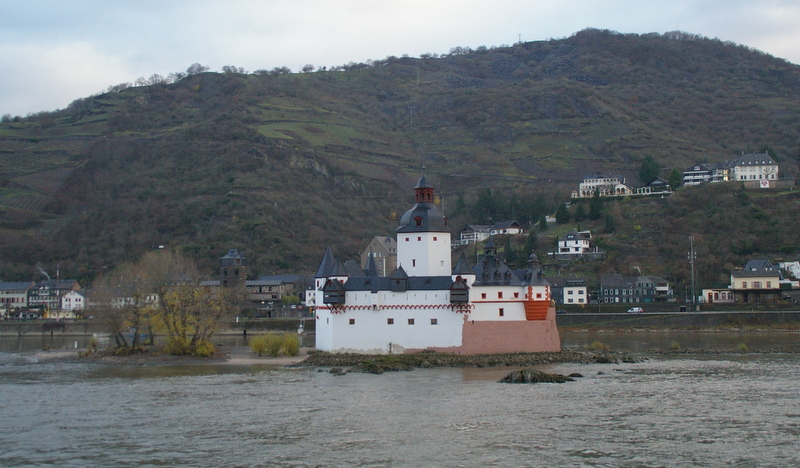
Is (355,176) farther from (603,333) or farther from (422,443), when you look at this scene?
(422,443)

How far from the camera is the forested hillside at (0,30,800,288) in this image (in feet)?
381

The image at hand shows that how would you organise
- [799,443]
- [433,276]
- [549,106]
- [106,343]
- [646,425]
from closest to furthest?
[799,443] < [646,425] < [433,276] < [106,343] < [549,106]

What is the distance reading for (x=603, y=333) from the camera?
275ft

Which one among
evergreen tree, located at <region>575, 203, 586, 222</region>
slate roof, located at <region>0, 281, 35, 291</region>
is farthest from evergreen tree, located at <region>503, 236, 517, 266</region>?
slate roof, located at <region>0, 281, 35, 291</region>

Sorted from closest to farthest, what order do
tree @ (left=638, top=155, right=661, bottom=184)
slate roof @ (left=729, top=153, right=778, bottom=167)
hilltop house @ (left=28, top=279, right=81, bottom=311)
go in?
hilltop house @ (left=28, top=279, right=81, bottom=311) → slate roof @ (left=729, top=153, right=778, bottom=167) → tree @ (left=638, top=155, right=661, bottom=184)

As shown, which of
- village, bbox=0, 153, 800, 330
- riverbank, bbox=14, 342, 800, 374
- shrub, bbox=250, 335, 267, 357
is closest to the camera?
riverbank, bbox=14, 342, 800, 374

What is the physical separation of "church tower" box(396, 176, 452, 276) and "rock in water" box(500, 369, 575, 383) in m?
13.5

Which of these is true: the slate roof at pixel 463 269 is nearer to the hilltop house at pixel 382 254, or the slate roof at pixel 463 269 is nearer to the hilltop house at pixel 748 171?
the hilltop house at pixel 382 254

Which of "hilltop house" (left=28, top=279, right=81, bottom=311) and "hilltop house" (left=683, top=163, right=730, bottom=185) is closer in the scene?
"hilltop house" (left=28, top=279, right=81, bottom=311)

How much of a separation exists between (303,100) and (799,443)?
16591 cm

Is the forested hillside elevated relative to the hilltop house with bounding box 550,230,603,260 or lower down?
elevated

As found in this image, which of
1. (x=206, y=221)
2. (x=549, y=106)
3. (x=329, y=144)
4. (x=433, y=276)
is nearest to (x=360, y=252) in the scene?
(x=206, y=221)

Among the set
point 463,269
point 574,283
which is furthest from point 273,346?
point 574,283

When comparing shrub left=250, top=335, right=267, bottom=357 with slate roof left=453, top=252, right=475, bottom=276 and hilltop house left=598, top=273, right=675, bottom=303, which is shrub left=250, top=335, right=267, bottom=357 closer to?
Answer: slate roof left=453, top=252, right=475, bottom=276
